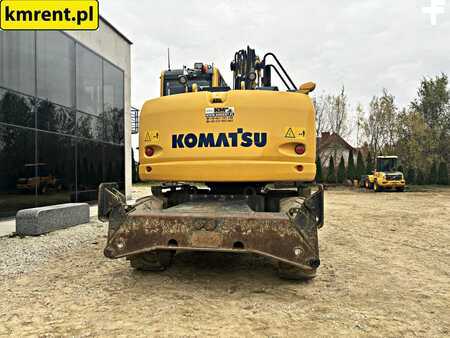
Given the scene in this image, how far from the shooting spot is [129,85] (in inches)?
645

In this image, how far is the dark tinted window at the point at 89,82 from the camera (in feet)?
40.8

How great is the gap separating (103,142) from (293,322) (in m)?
12.2

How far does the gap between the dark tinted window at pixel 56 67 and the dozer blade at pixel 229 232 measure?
8209 mm

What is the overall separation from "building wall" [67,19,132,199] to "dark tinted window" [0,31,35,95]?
2.08 metres

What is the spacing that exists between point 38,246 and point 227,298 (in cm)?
410

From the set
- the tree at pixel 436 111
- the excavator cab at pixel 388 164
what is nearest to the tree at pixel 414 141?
the tree at pixel 436 111

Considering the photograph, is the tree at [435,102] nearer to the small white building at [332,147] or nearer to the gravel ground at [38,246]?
the small white building at [332,147]

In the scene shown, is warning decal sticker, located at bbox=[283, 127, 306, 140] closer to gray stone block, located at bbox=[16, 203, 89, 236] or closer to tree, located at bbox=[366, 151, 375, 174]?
gray stone block, located at bbox=[16, 203, 89, 236]

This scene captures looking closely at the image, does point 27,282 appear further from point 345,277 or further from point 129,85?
point 129,85

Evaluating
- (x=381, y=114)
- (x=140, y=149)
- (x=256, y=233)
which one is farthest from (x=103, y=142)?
(x=381, y=114)

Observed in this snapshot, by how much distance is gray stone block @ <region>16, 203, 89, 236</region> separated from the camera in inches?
283

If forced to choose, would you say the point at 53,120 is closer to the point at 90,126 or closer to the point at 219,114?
the point at 90,126

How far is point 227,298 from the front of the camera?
12.7ft

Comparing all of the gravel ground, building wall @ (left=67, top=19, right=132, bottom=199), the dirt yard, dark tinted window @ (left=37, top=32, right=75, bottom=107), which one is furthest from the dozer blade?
building wall @ (left=67, top=19, right=132, bottom=199)
